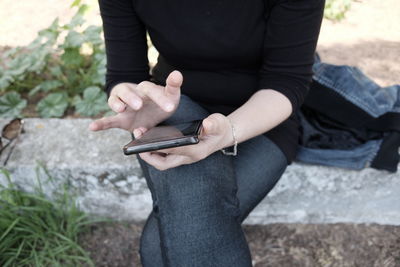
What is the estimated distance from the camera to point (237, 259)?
963mm

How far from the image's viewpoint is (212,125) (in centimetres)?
85

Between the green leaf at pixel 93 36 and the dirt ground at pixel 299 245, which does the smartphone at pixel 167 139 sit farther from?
the green leaf at pixel 93 36

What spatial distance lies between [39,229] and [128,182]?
42 centimetres

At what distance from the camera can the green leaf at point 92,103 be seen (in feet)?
5.99

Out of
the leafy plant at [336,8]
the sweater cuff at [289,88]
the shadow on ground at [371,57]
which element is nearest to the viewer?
the sweater cuff at [289,88]

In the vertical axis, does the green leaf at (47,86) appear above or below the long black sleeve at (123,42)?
below

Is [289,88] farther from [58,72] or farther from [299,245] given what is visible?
[58,72]

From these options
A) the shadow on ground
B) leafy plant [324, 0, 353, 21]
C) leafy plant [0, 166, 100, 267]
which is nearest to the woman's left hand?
leafy plant [0, 166, 100, 267]

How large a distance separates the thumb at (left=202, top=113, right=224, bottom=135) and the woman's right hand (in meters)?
0.09

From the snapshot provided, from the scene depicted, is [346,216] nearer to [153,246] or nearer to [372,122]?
[372,122]

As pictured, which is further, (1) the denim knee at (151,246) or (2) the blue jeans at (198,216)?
(1) the denim knee at (151,246)

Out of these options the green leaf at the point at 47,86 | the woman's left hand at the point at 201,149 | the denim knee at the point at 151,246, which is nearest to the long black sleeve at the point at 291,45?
the woman's left hand at the point at 201,149

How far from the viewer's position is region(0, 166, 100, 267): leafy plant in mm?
1455

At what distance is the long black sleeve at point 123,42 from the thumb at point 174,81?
45cm
